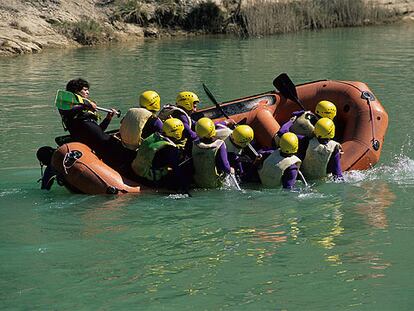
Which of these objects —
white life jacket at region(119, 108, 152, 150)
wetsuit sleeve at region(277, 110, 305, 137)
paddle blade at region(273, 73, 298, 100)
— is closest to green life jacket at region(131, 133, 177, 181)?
white life jacket at region(119, 108, 152, 150)

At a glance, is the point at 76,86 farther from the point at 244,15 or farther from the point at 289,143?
the point at 244,15

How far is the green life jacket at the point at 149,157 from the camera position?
10.1 metres

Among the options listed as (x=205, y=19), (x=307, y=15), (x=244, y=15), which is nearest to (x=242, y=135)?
(x=244, y=15)

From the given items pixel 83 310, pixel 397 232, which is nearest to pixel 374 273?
pixel 397 232

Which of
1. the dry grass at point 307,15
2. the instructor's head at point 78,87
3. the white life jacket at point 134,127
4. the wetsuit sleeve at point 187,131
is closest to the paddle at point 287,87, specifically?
the wetsuit sleeve at point 187,131

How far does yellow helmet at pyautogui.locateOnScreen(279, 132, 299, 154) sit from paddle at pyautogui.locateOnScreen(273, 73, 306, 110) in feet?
4.98

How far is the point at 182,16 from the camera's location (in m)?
29.9

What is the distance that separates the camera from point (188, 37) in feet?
96.2

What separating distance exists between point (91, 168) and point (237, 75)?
10.6 m

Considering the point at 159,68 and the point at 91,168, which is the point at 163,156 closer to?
the point at 91,168

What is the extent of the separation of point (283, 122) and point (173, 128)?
2243 millimetres

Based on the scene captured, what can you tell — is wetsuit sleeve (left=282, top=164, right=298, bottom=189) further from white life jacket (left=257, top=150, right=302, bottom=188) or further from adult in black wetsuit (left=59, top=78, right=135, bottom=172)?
adult in black wetsuit (left=59, top=78, right=135, bottom=172)

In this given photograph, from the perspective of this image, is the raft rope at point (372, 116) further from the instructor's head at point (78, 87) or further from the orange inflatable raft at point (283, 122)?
the instructor's head at point (78, 87)

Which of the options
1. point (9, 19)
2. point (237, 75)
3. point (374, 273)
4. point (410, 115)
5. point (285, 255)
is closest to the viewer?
point (374, 273)
